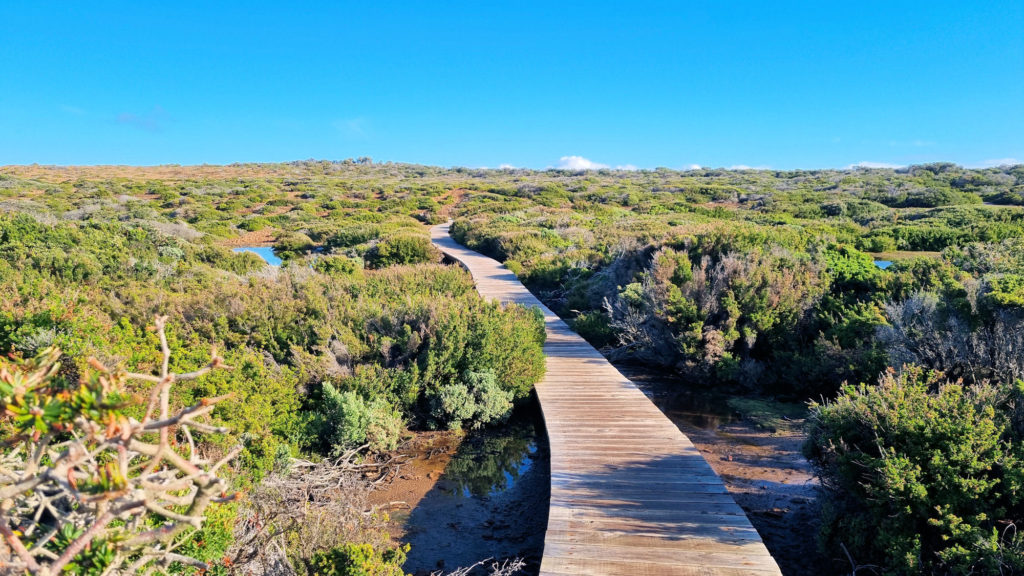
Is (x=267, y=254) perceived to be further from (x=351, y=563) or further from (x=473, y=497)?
(x=351, y=563)

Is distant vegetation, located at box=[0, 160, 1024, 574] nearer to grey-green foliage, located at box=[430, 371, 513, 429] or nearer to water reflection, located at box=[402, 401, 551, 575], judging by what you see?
grey-green foliage, located at box=[430, 371, 513, 429]

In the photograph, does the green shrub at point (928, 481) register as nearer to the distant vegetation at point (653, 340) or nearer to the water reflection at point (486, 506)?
the distant vegetation at point (653, 340)

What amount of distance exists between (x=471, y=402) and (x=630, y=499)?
2.98m

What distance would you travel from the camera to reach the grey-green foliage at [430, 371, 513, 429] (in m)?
7.27

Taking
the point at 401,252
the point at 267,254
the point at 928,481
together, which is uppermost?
the point at 401,252

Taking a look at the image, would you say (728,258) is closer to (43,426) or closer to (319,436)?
(319,436)

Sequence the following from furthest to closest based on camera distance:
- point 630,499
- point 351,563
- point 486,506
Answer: point 486,506 → point 630,499 → point 351,563

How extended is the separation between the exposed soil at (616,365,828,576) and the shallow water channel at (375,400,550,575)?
2064 millimetres

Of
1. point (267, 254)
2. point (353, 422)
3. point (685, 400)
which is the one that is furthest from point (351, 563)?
point (267, 254)

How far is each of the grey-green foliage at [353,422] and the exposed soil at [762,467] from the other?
3.99 meters

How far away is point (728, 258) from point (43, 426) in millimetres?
9856

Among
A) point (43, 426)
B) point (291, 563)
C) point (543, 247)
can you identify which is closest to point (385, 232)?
point (543, 247)

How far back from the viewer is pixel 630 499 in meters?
4.83

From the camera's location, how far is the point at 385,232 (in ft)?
81.9
